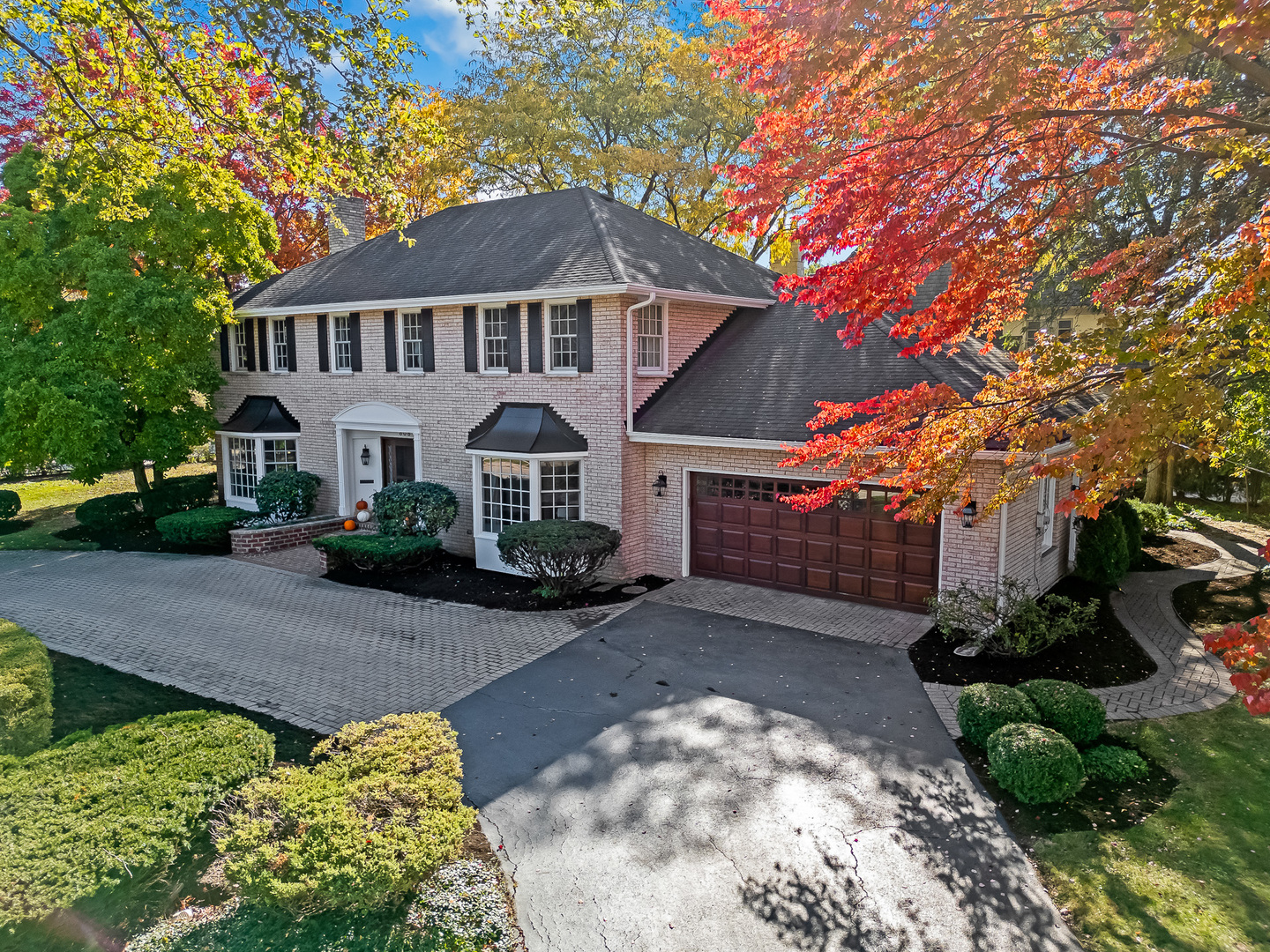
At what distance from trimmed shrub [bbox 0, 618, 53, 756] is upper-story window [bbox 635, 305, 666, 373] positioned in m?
10.2


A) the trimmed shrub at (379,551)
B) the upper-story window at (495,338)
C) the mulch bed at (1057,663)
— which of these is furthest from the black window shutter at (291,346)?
the mulch bed at (1057,663)

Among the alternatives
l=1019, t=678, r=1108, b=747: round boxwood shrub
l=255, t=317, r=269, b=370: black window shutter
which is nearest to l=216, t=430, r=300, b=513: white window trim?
l=255, t=317, r=269, b=370: black window shutter

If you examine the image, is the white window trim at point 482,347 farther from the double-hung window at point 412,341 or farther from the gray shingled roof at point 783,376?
the gray shingled roof at point 783,376

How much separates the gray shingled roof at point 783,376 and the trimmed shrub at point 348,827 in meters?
8.48

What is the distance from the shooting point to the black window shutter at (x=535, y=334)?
15344mm

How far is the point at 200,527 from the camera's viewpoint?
709 inches

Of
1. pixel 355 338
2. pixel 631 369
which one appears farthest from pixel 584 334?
pixel 355 338

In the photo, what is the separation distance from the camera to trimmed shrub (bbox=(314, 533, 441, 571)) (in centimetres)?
1559

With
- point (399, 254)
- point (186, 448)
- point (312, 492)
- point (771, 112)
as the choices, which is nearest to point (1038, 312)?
point (771, 112)

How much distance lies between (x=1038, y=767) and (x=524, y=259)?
13147 millimetres

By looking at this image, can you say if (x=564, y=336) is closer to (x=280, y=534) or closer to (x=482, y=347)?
(x=482, y=347)

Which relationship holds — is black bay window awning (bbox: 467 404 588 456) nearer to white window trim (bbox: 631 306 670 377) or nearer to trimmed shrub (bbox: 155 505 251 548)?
white window trim (bbox: 631 306 670 377)

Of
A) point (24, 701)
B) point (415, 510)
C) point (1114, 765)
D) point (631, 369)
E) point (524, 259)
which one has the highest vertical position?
point (524, 259)

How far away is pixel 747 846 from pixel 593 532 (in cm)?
784
